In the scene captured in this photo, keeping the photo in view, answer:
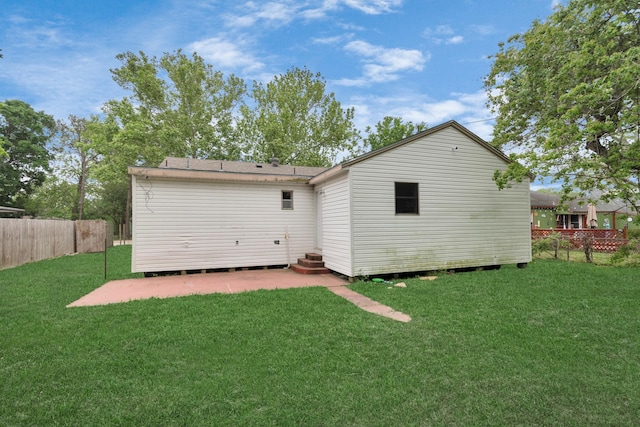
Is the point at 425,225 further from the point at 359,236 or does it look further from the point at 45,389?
the point at 45,389

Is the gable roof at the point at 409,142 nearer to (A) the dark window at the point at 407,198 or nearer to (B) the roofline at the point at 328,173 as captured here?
(B) the roofline at the point at 328,173

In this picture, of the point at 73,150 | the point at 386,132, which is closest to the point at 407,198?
the point at 386,132

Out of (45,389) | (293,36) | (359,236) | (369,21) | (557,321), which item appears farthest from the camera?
(293,36)

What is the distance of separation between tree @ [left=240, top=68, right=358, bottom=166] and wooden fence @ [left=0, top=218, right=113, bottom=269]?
11521mm

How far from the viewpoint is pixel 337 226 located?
798cm

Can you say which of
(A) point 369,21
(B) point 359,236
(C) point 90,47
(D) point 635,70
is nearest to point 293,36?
(A) point 369,21

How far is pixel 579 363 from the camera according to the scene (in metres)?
3.07

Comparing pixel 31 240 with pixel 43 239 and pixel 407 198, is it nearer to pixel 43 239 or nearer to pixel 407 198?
pixel 43 239

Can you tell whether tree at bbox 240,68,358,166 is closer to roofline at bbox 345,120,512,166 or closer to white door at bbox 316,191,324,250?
white door at bbox 316,191,324,250

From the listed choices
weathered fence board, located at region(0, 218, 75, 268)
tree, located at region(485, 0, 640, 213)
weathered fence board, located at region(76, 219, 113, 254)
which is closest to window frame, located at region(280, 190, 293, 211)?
tree, located at region(485, 0, 640, 213)

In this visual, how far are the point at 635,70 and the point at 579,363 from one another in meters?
5.57

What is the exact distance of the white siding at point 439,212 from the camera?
751 cm

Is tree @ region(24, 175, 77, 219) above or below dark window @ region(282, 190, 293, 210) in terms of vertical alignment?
above

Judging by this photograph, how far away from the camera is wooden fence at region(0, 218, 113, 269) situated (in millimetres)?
9570
